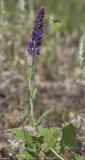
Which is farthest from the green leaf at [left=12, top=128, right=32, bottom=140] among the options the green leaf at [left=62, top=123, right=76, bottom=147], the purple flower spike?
the purple flower spike

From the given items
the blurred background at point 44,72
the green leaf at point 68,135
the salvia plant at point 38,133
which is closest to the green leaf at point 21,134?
the salvia plant at point 38,133

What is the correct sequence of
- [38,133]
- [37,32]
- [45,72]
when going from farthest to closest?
[45,72] < [38,133] < [37,32]

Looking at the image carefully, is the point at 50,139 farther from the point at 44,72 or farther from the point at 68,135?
the point at 44,72

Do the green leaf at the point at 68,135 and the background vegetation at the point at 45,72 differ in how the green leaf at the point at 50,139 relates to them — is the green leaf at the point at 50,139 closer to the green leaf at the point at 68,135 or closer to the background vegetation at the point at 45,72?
the green leaf at the point at 68,135

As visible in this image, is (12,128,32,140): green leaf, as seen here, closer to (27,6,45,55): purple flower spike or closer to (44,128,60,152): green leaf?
(44,128,60,152): green leaf

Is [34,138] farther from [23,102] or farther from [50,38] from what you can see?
[50,38]

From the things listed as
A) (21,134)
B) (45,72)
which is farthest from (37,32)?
(45,72)
